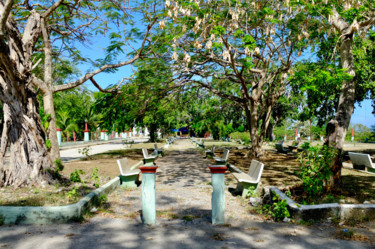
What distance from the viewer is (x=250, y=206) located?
6.36 m

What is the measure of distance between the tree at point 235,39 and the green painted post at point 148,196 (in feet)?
14.0

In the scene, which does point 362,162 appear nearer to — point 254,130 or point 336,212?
point 254,130

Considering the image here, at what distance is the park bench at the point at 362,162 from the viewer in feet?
35.8

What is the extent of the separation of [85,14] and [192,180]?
28.0 ft

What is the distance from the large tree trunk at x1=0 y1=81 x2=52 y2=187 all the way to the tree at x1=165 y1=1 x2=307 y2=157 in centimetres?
424

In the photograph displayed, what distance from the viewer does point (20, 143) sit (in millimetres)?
7227

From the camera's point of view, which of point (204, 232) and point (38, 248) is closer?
point (38, 248)

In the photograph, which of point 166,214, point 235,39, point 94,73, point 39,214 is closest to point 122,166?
point 166,214

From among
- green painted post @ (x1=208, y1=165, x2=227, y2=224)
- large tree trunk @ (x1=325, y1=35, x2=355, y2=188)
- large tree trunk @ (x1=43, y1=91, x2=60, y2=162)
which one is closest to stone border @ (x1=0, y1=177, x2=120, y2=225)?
green painted post @ (x1=208, y1=165, x2=227, y2=224)

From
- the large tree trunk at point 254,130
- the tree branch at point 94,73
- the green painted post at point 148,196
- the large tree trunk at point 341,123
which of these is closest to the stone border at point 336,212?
the large tree trunk at point 341,123

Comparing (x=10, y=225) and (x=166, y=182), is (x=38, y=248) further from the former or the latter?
(x=166, y=182)

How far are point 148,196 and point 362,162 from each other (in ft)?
32.8

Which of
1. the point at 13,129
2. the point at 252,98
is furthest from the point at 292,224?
the point at 252,98

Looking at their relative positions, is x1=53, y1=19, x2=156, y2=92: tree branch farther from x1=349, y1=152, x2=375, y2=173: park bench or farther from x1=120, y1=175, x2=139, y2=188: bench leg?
x1=349, y1=152, x2=375, y2=173: park bench
